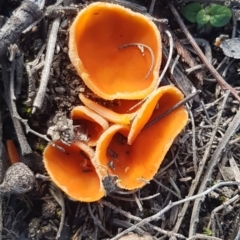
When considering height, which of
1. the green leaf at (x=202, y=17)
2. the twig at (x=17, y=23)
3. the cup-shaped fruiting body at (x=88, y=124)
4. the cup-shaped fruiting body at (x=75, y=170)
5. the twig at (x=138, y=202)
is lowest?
the twig at (x=138, y=202)

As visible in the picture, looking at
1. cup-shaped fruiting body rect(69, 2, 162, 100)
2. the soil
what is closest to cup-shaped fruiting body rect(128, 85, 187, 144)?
cup-shaped fruiting body rect(69, 2, 162, 100)

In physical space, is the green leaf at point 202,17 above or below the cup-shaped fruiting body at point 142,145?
above

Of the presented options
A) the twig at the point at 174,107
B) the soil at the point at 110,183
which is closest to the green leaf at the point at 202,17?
the soil at the point at 110,183

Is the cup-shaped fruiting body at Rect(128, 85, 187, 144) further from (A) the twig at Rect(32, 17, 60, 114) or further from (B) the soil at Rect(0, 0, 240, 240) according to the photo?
(A) the twig at Rect(32, 17, 60, 114)

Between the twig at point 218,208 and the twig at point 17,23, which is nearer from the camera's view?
the twig at point 17,23

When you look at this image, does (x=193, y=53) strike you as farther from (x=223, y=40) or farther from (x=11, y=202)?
(x=11, y=202)

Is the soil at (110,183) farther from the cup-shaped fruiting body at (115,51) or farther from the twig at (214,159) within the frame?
the cup-shaped fruiting body at (115,51)

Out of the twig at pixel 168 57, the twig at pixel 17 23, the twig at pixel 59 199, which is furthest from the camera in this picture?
the twig at pixel 168 57

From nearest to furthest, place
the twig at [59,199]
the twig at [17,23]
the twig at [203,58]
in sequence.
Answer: the twig at [17,23] → the twig at [59,199] → the twig at [203,58]
